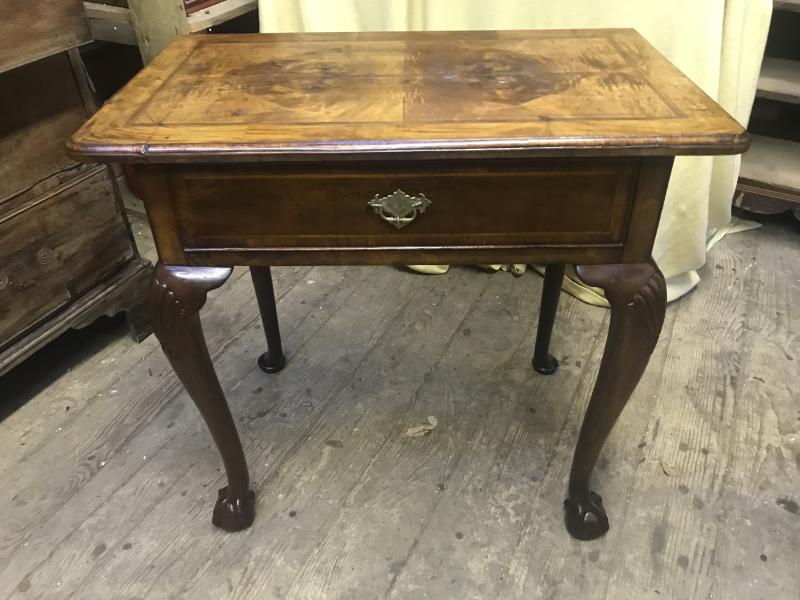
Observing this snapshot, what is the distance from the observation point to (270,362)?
140cm

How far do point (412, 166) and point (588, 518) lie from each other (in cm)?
68

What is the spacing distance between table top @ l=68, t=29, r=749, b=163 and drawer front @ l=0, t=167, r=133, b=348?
0.46 metres

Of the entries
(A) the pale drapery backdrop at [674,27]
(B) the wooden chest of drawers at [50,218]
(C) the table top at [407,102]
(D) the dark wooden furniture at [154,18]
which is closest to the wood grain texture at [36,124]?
(B) the wooden chest of drawers at [50,218]

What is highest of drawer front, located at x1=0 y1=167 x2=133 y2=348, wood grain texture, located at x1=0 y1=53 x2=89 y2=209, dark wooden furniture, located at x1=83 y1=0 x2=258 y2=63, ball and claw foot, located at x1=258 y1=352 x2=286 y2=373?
dark wooden furniture, located at x1=83 y1=0 x2=258 y2=63

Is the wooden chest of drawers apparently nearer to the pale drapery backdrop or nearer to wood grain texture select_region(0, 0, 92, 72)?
wood grain texture select_region(0, 0, 92, 72)

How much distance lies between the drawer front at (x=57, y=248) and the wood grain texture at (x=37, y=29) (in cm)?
28

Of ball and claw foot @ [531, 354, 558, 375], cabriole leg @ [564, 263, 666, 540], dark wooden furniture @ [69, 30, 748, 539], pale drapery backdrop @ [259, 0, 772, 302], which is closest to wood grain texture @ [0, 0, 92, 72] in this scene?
dark wooden furniture @ [69, 30, 748, 539]

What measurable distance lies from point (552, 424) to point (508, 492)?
20 cm

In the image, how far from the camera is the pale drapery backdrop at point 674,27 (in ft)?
4.35

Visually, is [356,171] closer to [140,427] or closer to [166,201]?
[166,201]

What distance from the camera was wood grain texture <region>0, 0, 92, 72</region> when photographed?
103 cm

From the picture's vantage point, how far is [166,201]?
761 mm

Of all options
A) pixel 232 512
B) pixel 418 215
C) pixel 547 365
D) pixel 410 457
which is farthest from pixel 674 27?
pixel 232 512

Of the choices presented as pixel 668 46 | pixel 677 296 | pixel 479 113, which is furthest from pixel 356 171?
pixel 677 296
